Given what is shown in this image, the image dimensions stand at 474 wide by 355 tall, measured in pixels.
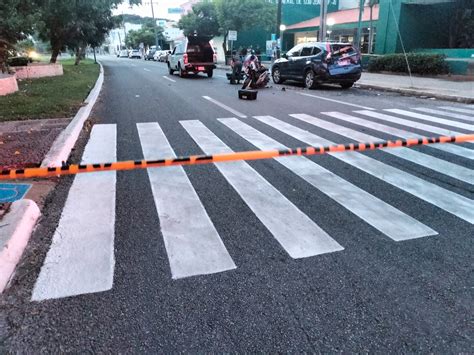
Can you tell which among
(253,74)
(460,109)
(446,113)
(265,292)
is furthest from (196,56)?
(265,292)

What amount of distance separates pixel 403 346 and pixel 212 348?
121 centimetres

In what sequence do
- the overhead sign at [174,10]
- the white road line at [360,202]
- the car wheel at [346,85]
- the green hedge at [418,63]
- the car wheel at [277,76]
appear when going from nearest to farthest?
the white road line at [360,202]
the car wheel at [346,85]
the car wheel at [277,76]
the green hedge at [418,63]
the overhead sign at [174,10]

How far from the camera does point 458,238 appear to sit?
3.83 meters

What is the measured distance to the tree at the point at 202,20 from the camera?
4760cm

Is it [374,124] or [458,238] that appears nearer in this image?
[458,238]

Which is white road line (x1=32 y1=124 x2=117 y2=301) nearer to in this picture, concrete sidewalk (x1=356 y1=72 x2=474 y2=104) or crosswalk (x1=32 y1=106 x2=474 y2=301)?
crosswalk (x1=32 y1=106 x2=474 y2=301)

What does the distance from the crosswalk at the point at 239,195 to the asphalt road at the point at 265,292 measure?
0.29 feet

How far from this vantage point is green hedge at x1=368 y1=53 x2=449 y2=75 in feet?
68.8

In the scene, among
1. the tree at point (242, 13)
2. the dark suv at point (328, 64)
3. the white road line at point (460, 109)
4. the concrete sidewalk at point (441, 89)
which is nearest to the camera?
the white road line at point (460, 109)

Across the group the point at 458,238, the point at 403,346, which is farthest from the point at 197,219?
the point at 458,238

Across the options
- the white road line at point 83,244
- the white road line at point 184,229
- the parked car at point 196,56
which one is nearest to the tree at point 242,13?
the parked car at point 196,56

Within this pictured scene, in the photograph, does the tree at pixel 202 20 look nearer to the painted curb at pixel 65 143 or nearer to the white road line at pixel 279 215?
the painted curb at pixel 65 143

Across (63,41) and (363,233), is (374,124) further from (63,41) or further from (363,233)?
(63,41)

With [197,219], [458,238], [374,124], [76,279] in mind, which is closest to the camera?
[76,279]
